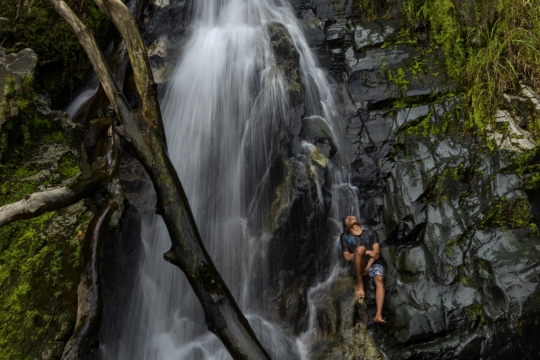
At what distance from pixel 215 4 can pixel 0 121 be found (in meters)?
4.81

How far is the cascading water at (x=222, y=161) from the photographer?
5325 mm

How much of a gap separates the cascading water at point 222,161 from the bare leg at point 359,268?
0.95 m

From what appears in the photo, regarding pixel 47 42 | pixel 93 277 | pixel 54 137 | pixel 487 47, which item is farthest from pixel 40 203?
pixel 487 47

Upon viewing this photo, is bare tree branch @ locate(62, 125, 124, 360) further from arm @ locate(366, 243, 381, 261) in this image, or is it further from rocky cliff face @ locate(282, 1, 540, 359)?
arm @ locate(366, 243, 381, 261)

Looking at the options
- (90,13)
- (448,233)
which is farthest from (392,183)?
(90,13)

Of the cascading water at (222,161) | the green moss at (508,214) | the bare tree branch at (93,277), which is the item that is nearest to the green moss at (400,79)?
the cascading water at (222,161)

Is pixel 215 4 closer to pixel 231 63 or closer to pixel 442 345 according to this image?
pixel 231 63

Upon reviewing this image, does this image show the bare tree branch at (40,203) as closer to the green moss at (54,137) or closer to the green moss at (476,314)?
the green moss at (54,137)

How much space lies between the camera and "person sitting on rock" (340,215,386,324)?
17.8ft

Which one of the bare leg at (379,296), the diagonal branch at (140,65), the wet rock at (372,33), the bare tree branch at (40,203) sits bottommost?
the bare leg at (379,296)

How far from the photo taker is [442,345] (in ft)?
16.6

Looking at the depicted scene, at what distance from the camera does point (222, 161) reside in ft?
21.8

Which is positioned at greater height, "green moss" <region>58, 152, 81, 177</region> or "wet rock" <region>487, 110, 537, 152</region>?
"green moss" <region>58, 152, 81, 177</region>

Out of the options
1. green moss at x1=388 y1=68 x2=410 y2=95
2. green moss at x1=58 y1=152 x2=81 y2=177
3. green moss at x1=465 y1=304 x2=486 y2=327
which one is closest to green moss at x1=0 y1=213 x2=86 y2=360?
green moss at x1=58 y1=152 x2=81 y2=177
